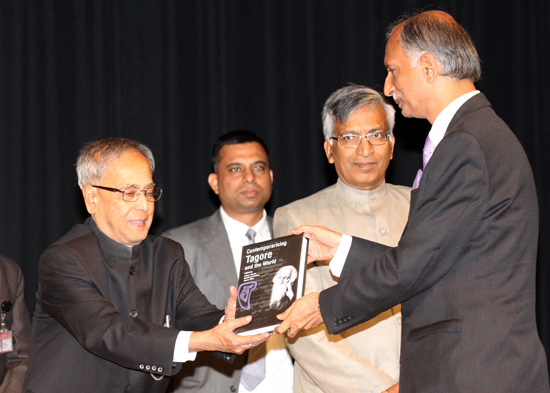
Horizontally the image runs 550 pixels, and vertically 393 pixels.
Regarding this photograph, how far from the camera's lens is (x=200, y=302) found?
326 centimetres

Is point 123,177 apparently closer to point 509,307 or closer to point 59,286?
point 59,286

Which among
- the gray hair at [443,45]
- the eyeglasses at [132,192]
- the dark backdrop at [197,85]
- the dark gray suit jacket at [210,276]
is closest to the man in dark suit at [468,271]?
the gray hair at [443,45]

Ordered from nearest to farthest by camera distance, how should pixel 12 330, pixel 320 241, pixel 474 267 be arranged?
1. pixel 474 267
2. pixel 320 241
3. pixel 12 330

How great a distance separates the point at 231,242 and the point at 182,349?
1.41m

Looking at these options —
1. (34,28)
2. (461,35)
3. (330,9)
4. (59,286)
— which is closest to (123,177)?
(59,286)

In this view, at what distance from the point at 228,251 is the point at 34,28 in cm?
244

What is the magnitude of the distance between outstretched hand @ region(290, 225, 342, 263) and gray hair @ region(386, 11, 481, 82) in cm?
82

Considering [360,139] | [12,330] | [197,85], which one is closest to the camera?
[360,139]

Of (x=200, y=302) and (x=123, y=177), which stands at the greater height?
(x=123, y=177)

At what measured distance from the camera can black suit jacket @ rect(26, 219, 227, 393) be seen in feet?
8.97

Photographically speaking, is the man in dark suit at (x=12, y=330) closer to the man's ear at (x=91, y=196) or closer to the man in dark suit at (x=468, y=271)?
the man's ear at (x=91, y=196)

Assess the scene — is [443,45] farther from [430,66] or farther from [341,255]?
[341,255]

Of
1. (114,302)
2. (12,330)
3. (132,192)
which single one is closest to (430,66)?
(132,192)

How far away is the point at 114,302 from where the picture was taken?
2904 mm
